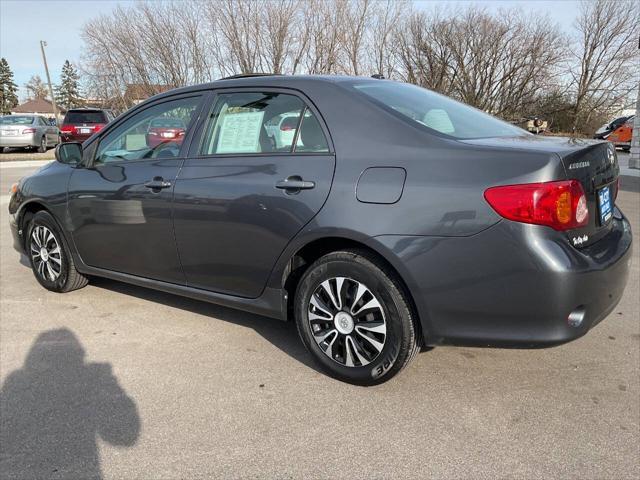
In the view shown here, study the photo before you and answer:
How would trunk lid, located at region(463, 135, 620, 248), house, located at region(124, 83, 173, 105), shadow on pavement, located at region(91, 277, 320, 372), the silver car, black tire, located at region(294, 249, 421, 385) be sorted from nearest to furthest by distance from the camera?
trunk lid, located at region(463, 135, 620, 248), black tire, located at region(294, 249, 421, 385), shadow on pavement, located at region(91, 277, 320, 372), the silver car, house, located at region(124, 83, 173, 105)

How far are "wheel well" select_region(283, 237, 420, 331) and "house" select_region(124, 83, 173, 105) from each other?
26189 mm

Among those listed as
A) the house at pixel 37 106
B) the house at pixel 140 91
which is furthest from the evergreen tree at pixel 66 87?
the house at pixel 140 91

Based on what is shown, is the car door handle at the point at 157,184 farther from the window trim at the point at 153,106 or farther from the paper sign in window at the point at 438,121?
the paper sign in window at the point at 438,121

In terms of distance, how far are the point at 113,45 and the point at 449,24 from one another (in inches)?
709

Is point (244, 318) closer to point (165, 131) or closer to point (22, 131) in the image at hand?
point (165, 131)

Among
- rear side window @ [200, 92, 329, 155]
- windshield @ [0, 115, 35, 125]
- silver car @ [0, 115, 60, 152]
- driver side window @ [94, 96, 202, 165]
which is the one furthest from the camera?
windshield @ [0, 115, 35, 125]

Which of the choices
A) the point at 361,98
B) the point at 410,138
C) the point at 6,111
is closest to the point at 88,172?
the point at 361,98

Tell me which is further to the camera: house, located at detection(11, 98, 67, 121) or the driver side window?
house, located at detection(11, 98, 67, 121)

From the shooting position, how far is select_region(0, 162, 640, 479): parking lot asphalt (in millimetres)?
2211

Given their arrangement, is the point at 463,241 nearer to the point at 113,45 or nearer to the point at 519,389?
the point at 519,389

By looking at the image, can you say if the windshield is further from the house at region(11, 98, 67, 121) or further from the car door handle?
the house at region(11, 98, 67, 121)

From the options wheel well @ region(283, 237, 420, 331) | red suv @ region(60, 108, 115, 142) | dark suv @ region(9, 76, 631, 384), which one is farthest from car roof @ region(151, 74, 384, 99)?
red suv @ region(60, 108, 115, 142)

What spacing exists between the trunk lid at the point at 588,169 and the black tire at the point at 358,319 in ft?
2.58

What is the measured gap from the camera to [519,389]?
277 centimetres
